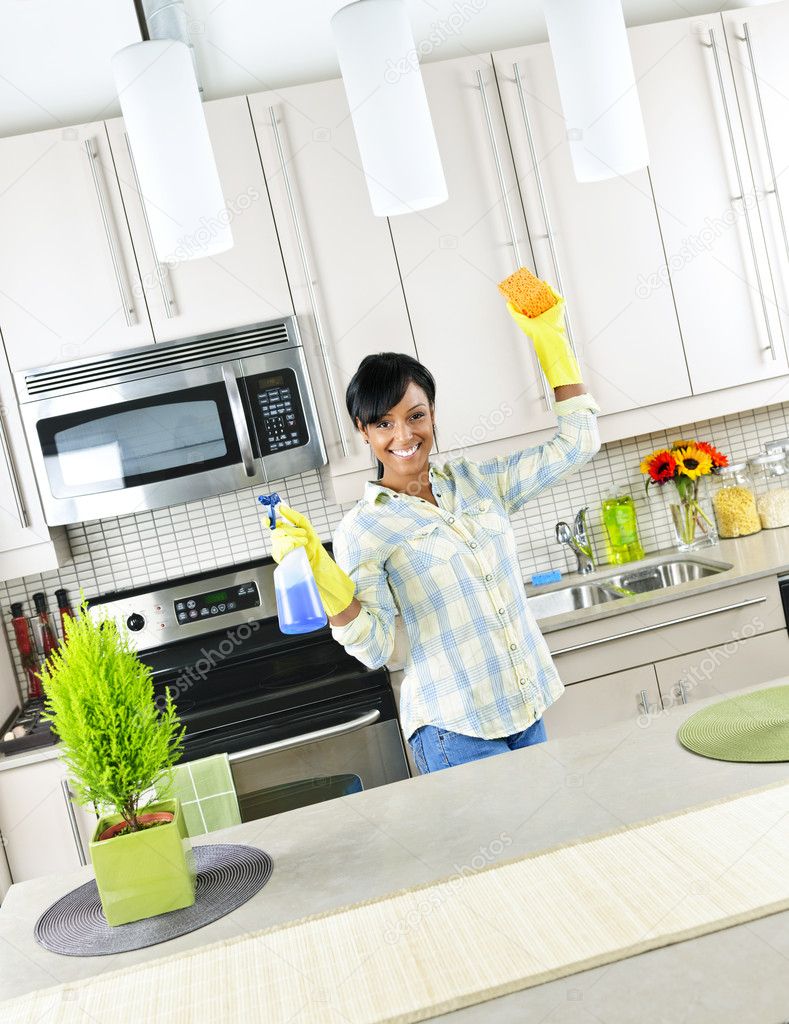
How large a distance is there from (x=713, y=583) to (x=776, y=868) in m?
1.64

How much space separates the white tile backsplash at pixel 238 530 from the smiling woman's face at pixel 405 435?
4.04 ft

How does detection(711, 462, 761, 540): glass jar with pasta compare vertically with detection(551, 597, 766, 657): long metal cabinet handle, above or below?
above

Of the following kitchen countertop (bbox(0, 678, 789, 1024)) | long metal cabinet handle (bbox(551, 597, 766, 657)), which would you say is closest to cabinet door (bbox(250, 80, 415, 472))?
long metal cabinet handle (bbox(551, 597, 766, 657))

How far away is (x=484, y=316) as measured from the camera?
2801 millimetres

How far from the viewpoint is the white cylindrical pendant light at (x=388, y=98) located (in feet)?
4.36

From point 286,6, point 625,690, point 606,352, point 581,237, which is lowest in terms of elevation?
point 625,690

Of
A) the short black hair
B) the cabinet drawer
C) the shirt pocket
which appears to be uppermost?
the short black hair

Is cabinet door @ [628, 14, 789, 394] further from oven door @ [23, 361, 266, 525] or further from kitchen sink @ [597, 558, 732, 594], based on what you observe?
A: oven door @ [23, 361, 266, 525]

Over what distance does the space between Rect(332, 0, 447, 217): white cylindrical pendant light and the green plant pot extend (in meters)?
0.93

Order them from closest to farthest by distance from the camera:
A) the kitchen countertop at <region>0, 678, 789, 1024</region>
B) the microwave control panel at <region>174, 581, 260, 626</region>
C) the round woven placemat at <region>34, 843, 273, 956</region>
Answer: the kitchen countertop at <region>0, 678, 789, 1024</region> → the round woven placemat at <region>34, 843, 273, 956</region> → the microwave control panel at <region>174, 581, 260, 626</region>

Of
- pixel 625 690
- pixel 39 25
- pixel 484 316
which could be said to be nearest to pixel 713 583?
pixel 625 690

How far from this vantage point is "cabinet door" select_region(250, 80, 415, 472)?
8.88ft

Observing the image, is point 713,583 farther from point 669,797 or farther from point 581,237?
point 669,797

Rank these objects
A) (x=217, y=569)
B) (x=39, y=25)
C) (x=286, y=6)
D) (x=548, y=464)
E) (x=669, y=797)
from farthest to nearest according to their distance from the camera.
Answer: (x=217, y=569), (x=286, y=6), (x=39, y=25), (x=548, y=464), (x=669, y=797)
